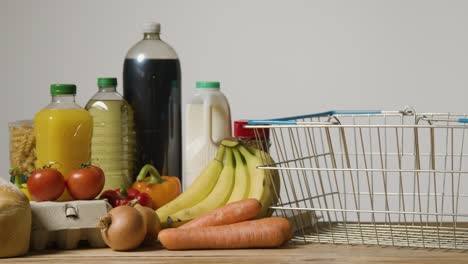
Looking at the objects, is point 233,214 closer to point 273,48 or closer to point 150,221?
point 150,221

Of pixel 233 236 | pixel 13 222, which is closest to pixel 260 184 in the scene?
pixel 233 236

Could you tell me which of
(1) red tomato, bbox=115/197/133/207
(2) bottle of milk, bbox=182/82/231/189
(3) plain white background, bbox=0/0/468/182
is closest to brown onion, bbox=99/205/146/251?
(1) red tomato, bbox=115/197/133/207

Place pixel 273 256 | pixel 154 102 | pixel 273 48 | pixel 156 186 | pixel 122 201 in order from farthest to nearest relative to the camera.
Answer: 1. pixel 273 48
2. pixel 154 102
3. pixel 156 186
4. pixel 122 201
5. pixel 273 256

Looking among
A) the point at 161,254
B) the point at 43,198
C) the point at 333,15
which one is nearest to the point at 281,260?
the point at 161,254

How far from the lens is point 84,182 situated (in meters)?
1.73

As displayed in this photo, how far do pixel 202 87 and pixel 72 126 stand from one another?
304mm

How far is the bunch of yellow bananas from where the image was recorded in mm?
1821

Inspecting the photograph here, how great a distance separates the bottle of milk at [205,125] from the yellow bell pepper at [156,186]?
63mm

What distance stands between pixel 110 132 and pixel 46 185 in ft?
1.08

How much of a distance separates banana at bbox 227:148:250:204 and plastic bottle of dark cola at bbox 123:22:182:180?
0.76 ft

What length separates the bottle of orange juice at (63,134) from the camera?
1865 millimetres

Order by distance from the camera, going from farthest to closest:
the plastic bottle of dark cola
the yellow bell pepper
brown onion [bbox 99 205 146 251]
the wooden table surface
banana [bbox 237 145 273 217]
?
1. the plastic bottle of dark cola
2. the yellow bell pepper
3. banana [bbox 237 145 273 217]
4. brown onion [bbox 99 205 146 251]
5. the wooden table surface

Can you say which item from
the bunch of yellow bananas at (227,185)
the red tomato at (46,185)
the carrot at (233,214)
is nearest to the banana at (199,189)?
the bunch of yellow bananas at (227,185)

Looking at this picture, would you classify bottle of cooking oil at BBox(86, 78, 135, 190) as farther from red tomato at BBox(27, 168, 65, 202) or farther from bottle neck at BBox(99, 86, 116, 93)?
red tomato at BBox(27, 168, 65, 202)
